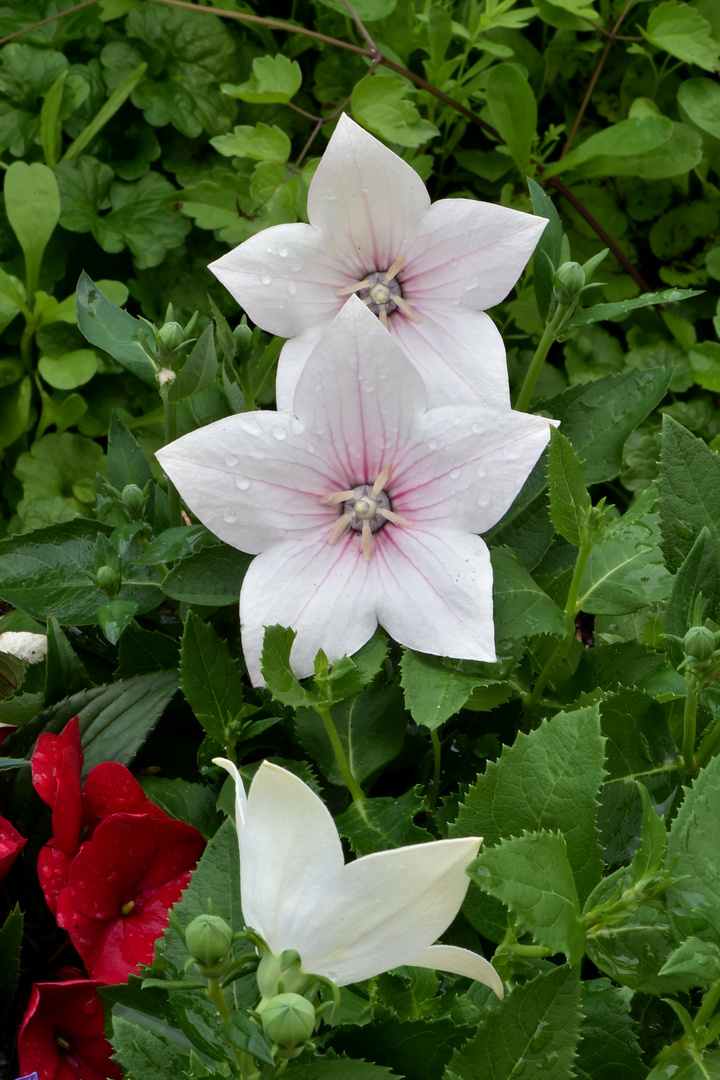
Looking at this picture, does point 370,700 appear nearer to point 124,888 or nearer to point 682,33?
point 124,888

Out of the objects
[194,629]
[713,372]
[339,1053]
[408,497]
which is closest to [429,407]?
[408,497]

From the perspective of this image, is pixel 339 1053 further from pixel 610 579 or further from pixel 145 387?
pixel 145 387

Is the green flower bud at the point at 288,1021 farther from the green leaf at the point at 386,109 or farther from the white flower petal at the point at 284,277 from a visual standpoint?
the green leaf at the point at 386,109

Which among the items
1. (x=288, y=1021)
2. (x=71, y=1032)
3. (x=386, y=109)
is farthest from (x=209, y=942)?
(x=386, y=109)

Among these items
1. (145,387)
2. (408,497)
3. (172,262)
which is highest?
(408,497)

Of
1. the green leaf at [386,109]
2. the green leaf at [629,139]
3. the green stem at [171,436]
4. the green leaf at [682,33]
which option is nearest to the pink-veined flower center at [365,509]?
the green stem at [171,436]

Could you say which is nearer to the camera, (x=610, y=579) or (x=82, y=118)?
(x=610, y=579)

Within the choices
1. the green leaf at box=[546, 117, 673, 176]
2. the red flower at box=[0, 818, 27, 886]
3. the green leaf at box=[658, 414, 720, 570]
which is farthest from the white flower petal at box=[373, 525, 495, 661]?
the green leaf at box=[546, 117, 673, 176]
